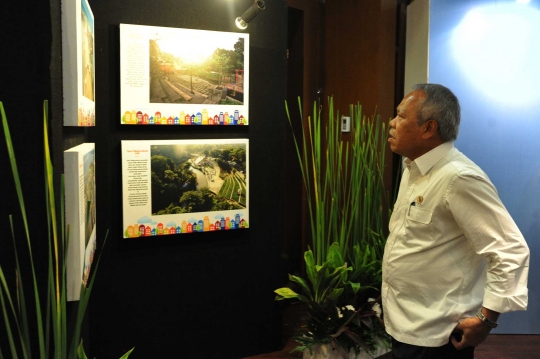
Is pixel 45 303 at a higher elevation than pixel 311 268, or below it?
higher

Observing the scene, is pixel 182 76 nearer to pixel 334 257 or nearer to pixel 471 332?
pixel 334 257

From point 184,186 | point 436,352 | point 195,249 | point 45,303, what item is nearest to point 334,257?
point 195,249

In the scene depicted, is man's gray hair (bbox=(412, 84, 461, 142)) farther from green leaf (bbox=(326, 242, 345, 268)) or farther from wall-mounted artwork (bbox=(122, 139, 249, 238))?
wall-mounted artwork (bbox=(122, 139, 249, 238))

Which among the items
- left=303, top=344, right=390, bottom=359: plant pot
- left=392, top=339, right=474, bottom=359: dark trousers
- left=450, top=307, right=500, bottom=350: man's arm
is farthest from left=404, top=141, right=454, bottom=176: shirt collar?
left=303, top=344, right=390, bottom=359: plant pot

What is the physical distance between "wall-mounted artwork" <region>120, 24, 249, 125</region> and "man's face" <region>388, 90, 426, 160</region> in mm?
1187

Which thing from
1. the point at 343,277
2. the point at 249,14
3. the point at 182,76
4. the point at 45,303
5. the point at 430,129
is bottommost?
the point at 343,277

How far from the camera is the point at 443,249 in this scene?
1.88 m

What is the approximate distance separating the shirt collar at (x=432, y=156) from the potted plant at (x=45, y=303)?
4.03 ft

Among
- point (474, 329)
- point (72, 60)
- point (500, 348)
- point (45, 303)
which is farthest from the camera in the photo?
point (500, 348)

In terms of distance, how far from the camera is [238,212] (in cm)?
305

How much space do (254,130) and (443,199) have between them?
148cm

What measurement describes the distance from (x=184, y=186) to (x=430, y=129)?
1438mm

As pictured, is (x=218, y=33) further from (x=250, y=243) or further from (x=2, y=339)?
(x=2, y=339)

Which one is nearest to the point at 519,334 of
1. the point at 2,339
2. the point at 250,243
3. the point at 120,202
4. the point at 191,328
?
the point at 250,243
